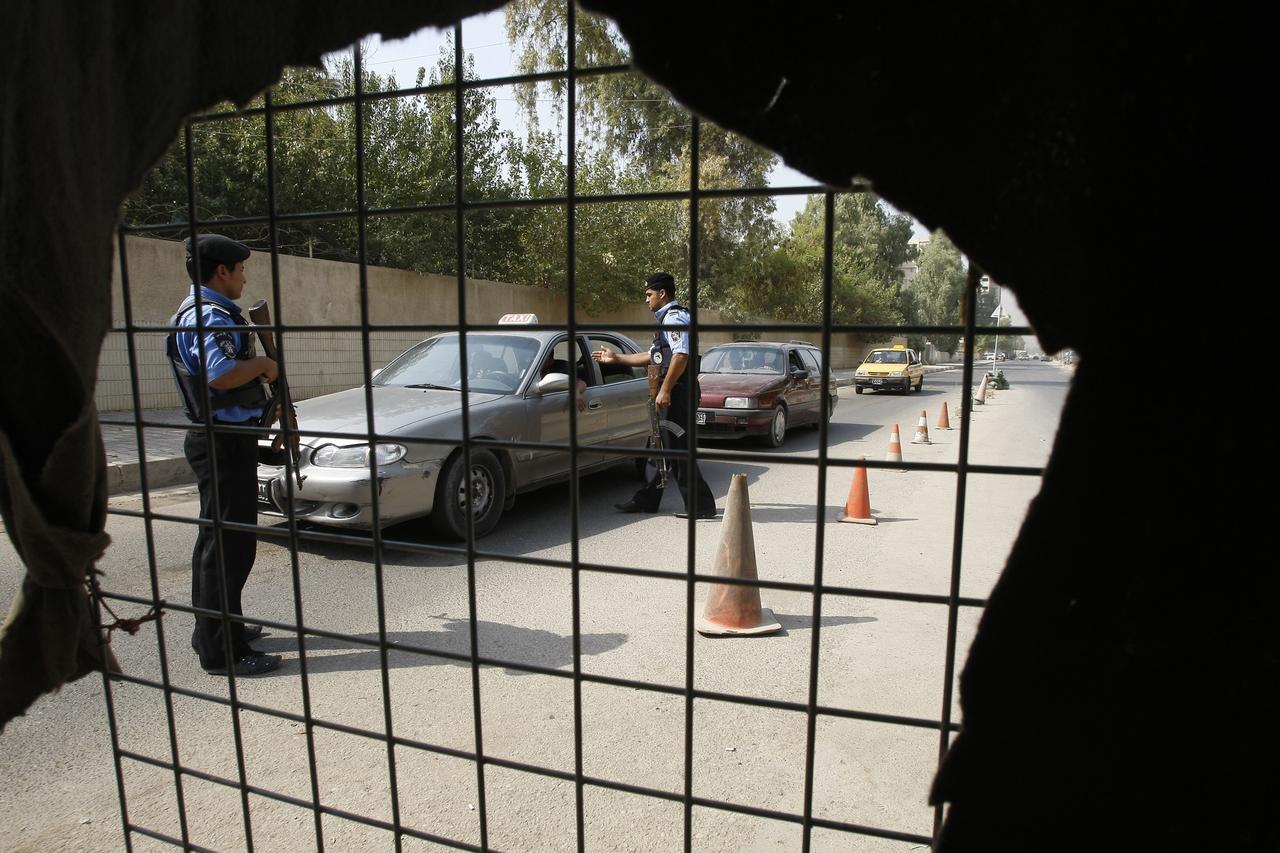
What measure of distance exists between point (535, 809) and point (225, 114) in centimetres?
221

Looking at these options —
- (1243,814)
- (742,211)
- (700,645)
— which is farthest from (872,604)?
(742,211)

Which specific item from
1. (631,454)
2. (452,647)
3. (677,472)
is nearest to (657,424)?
(677,472)

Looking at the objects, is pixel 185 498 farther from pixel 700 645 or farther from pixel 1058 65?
pixel 1058 65

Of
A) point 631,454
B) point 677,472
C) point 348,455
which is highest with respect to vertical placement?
point 631,454

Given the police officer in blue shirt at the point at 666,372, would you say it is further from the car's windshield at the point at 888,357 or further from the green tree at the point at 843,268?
the car's windshield at the point at 888,357

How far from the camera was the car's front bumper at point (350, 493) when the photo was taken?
504cm

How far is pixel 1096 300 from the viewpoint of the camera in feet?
2.40

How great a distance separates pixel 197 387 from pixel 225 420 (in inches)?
17.7

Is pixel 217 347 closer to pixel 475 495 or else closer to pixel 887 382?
pixel 475 495

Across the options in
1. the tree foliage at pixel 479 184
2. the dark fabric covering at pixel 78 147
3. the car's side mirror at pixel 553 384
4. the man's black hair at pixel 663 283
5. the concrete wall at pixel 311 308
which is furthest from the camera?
the tree foliage at pixel 479 184

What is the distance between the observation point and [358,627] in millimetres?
4055

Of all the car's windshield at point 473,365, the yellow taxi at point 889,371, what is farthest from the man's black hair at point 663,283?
the yellow taxi at point 889,371

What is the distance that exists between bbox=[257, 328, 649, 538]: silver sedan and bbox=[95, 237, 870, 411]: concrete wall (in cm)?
180

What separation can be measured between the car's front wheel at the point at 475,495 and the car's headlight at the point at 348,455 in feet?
1.36
